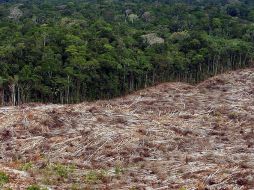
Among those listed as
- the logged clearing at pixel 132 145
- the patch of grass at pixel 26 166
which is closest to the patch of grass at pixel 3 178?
the logged clearing at pixel 132 145

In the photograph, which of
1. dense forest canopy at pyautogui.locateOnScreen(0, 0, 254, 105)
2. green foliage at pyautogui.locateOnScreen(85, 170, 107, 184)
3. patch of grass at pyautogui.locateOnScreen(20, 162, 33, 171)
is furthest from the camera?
dense forest canopy at pyautogui.locateOnScreen(0, 0, 254, 105)

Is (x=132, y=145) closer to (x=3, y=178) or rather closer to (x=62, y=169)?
(x=62, y=169)

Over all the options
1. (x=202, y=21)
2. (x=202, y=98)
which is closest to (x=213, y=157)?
(x=202, y=98)

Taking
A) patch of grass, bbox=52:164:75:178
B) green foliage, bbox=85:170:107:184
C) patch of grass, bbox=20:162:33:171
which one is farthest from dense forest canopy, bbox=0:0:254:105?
green foliage, bbox=85:170:107:184

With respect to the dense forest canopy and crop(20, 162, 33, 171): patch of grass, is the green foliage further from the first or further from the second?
the dense forest canopy

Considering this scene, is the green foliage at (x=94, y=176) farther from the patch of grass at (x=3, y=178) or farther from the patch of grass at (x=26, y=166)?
the patch of grass at (x=3, y=178)

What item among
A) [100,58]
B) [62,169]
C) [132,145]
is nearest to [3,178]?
[62,169]

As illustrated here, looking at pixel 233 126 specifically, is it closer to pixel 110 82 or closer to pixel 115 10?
pixel 110 82

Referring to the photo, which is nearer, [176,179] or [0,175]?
[0,175]

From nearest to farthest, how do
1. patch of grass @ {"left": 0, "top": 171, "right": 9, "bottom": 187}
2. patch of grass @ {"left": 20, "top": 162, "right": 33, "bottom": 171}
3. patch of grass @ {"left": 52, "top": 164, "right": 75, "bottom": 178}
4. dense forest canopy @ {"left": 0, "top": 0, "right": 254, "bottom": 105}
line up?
1. patch of grass @ {"left": 0, "top": 171, "right": 9, "bottom": 187}
2. patch of grass @ {"left": 52, "top": 164, "right": 75, "bottom": 178}
3. patch of grass @ {"left": 20, "top": 162, "right": 33, "bottom": 171}
4. dense forest canopy @ {"left": 0, "top": 0, "right": 254, "bottom": 105}
